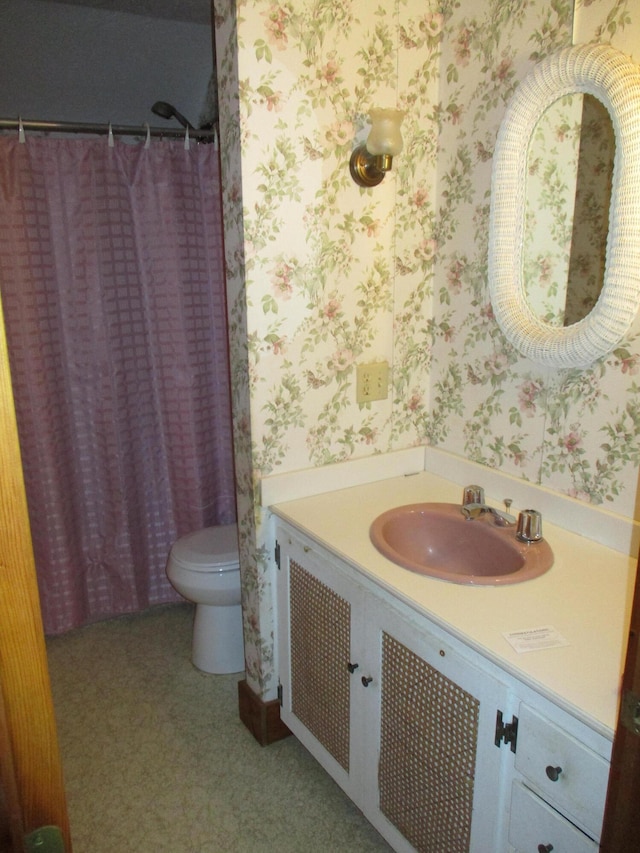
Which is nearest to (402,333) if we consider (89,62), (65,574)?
(65,574)

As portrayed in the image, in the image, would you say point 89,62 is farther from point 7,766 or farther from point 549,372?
point 7,766

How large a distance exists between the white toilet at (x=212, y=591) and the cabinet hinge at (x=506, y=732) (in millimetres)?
1192

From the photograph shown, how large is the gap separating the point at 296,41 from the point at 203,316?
3.75 feet

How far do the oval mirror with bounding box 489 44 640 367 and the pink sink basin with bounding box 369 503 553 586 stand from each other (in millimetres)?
431

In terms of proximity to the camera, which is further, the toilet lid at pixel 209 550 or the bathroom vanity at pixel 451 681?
the toilet lid at pixel 209 550

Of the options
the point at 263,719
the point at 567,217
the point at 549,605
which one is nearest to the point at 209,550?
the point at 263,719

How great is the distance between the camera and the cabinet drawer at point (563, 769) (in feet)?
3.19

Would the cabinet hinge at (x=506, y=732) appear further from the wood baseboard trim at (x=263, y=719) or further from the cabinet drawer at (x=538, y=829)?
the wood baseboard trim at (x=263, y=719)

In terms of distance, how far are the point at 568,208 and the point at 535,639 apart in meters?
0.94

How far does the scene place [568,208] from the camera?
145 centimetres

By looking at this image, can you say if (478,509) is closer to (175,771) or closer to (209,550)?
(209,550)

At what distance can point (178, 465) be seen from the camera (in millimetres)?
2553

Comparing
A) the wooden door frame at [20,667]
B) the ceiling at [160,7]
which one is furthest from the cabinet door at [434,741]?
the ceiling at [160,7]

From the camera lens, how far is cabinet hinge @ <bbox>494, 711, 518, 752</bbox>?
1.10 m
